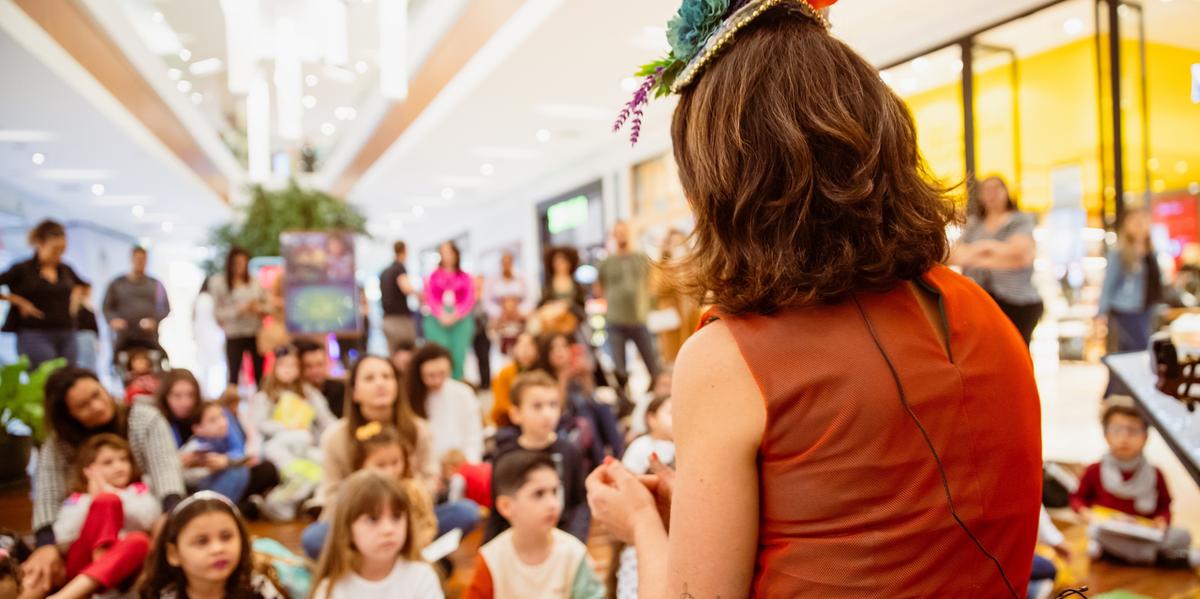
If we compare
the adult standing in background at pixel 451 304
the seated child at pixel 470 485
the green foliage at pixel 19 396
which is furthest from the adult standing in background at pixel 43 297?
the seated child at pixel 470 485

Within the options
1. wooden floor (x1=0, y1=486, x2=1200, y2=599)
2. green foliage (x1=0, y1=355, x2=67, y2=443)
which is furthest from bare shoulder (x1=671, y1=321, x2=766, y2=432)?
green foliage (x1=0, y1=355, x2=67, y2=443)

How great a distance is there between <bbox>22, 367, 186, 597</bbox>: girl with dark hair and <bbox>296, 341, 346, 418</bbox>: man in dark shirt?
1725mm

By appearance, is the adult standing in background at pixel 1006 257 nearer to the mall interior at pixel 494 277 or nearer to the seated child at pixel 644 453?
the mall interior at pixel 494 277

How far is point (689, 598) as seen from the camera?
0.80 meters

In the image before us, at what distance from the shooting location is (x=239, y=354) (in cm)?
667

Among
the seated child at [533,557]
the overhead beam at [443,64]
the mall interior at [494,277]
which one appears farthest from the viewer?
the overhead beam at [443,64]

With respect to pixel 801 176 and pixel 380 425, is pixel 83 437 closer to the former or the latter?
pixel 380 425

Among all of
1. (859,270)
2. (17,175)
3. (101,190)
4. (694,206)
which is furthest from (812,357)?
(101,190)

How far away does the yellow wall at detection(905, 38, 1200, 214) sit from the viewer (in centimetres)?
508

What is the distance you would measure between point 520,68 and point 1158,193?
4.81m

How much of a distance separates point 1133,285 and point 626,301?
10.9 ft

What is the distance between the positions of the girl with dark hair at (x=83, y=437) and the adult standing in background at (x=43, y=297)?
8.22 feet

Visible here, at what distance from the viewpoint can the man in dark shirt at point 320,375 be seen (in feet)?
16.7

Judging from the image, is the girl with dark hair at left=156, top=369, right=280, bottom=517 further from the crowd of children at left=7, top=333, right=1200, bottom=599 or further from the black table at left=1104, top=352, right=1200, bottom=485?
the black table at left=1104, top=352, right=1200, bottom=485
